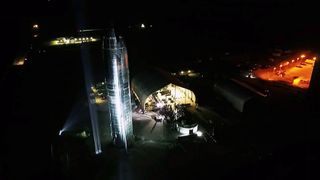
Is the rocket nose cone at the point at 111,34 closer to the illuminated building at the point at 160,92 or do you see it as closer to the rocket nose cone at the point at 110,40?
the rocket nose cone at the point at 110,40

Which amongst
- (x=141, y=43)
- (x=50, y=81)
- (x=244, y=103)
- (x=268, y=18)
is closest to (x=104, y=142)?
(x=244, y=103)

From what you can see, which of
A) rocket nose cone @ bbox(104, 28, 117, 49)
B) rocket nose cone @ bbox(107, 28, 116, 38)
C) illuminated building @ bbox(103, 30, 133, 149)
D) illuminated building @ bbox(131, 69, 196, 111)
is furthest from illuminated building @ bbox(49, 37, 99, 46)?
rocket nose cone @ bbox(107, 28, 116, 38)

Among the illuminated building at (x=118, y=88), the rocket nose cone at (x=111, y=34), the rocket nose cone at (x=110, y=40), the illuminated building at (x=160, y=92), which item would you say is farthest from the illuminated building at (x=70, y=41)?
the rocket nose cone at (x=111, y=34)

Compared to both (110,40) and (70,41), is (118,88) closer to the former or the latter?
(110,40)

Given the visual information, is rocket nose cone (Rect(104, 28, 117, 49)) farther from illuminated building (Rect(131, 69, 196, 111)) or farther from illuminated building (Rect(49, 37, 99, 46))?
illuminated building (Rect(49, 37, 99, 46))

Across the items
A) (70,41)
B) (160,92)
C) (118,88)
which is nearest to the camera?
(118,88)

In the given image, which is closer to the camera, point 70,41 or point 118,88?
point 118,88

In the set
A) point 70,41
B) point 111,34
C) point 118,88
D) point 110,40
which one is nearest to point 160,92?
point 118,88

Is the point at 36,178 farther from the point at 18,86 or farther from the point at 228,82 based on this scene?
the point at 228,82
